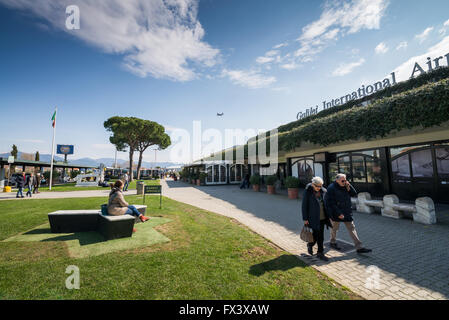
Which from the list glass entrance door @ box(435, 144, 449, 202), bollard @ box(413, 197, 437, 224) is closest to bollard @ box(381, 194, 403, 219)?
bollard @ box(413, 197, 437, 224)

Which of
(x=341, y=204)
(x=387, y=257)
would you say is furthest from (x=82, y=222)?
(x=387, y=257)

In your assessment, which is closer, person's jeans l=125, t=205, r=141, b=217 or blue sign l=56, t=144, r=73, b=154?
person's jeans l=125, t=205, r=141, b=217

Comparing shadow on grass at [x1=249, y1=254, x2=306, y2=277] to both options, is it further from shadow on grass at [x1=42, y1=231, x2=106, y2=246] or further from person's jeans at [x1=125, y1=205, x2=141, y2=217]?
person's jeans at [x1=125, y1=205, x2=141, y2=217]

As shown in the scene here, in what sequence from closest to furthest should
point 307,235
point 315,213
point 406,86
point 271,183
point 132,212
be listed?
1. point 315,213
2. point 307,235
3. point 132,212
4. point 406,86
5. point 271,183

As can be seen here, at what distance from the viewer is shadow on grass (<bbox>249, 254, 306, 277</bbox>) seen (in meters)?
3.26

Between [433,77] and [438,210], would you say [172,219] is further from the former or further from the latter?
[433,77]

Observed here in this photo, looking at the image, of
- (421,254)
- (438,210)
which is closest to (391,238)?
(421,254)

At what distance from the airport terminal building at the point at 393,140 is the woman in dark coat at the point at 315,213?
254 inches

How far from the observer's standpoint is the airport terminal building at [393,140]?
7.14 meters

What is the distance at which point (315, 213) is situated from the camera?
379 centimetres

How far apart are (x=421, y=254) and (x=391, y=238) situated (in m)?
0.98

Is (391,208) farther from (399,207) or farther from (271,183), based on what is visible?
(271,183)

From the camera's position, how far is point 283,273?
320 centimetres

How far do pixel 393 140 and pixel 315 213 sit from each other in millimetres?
9995
